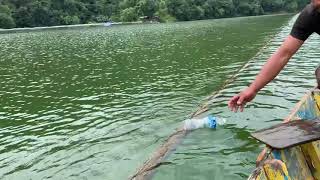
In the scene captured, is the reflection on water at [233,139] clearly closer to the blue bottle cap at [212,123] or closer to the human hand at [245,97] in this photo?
the blue bottle cap at [212,123]

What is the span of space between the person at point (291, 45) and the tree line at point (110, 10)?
111925 mm

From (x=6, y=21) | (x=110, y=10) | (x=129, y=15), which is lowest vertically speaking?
(x=129, y=15)

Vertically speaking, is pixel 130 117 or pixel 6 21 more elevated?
pixel 130 117

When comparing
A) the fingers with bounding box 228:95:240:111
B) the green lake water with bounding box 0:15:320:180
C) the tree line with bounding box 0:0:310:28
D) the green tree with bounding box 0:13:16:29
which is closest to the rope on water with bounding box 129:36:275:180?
the green lake water with bounding box 0:15:320:180

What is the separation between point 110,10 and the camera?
494 ft

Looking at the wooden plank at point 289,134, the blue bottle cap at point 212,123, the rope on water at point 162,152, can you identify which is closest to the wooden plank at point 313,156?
the wooden plank at point 289,134

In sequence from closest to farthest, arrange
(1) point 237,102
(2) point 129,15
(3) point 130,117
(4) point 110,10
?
(1) point 237,102, (3) point 130,117, (2) point 129,15, (4) point 110,10

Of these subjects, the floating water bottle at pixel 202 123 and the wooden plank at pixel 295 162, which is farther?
the floating water bottle at pixel 202 123

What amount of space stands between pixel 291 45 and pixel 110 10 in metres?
149

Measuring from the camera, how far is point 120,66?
84.8 ft

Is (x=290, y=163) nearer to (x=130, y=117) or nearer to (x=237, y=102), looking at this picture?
(x=237, y=102)

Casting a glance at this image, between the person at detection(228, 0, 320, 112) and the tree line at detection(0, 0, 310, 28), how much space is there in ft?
367

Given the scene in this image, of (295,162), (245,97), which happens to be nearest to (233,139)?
(295,162)

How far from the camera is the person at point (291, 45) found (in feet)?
17.4
